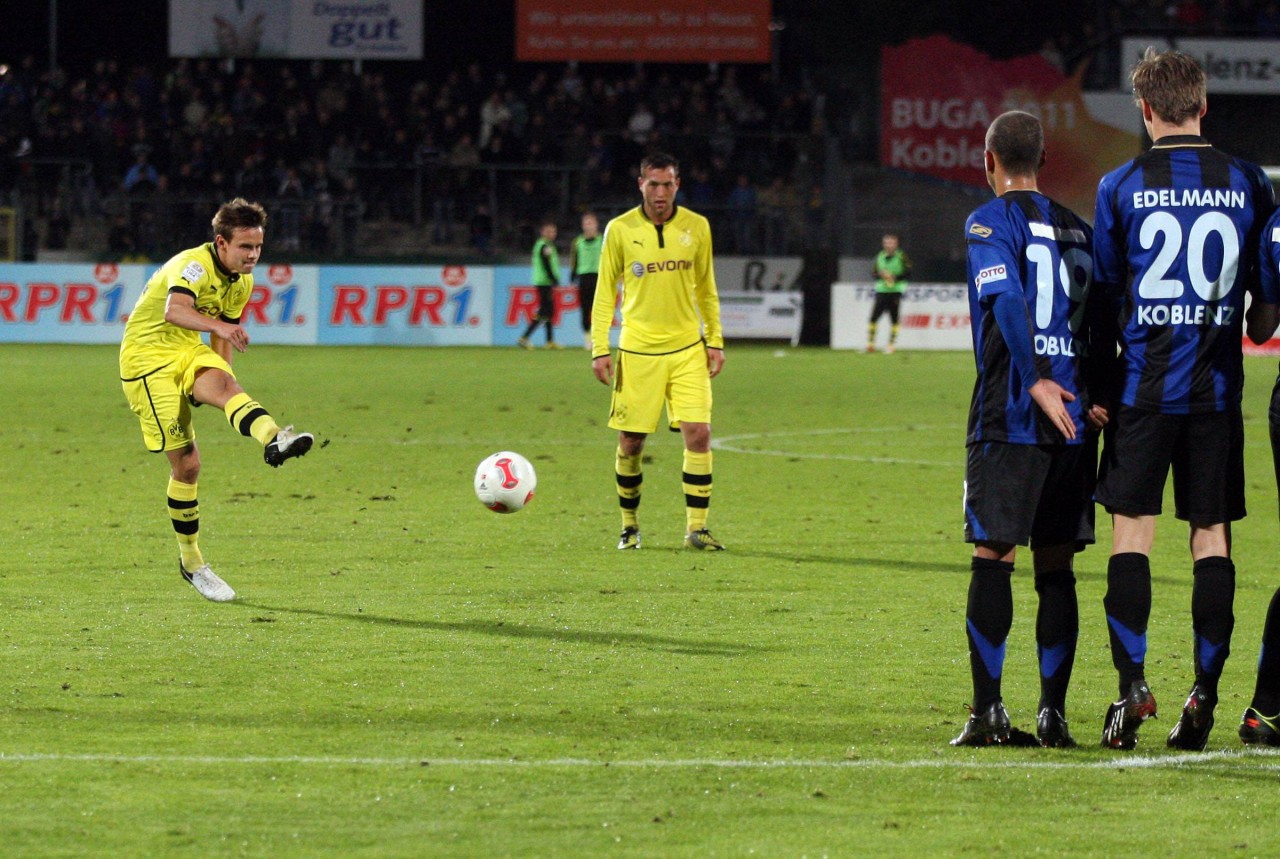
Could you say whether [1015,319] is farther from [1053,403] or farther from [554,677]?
[554,677]

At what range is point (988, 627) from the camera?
17.8 ft

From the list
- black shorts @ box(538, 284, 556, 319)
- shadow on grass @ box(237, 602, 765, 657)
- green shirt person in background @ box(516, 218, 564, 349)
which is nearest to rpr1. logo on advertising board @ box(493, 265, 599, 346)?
green shirt person in background @ box(516, 218, 564, 349)

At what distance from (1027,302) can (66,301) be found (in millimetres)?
26506

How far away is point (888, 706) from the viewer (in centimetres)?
605

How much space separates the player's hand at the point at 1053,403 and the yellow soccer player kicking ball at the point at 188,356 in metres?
4.09

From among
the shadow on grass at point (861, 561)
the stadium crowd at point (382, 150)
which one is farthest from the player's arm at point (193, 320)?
the stadium crowd at point (382, 150)

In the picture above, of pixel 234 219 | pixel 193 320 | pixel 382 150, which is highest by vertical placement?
pixel 382 150

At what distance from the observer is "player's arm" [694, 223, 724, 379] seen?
33.3 ft

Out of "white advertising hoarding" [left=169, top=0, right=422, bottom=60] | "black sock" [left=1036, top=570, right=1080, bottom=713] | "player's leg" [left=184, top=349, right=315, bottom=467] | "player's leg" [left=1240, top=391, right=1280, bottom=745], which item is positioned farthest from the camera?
"white advertising hoarding" [left=169, top=0, right=422, bottom=60]

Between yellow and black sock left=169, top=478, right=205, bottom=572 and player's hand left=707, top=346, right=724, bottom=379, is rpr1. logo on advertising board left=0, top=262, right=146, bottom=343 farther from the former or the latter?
yellow and black sock left=169, top=478, right=205, bottom=572

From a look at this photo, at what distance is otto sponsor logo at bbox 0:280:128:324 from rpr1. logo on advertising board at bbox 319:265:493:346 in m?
3.42

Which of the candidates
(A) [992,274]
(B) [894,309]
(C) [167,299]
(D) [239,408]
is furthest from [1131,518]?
(B) [894,309]

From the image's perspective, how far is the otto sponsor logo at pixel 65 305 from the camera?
97.1 ft

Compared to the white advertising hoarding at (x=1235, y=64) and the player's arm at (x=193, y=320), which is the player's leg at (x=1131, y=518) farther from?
the white advertising hoarding at (x=1235, y=64)
